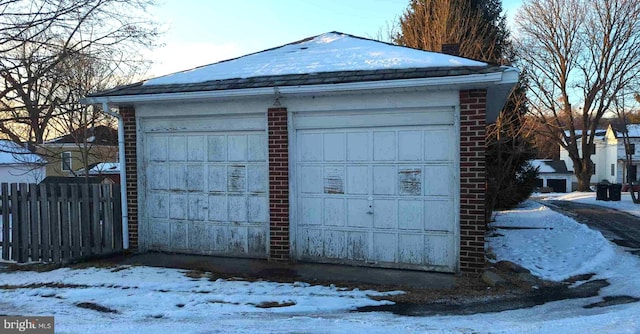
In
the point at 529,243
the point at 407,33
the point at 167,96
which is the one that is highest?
the point at 407,33

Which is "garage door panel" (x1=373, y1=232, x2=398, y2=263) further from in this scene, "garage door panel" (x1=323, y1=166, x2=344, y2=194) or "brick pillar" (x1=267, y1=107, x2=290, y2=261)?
"brick pillar" (x1=267, y1=107, x2=290, y2=261)

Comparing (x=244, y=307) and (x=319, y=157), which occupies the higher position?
(x=319, y=157)

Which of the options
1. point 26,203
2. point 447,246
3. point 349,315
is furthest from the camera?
point 26,203

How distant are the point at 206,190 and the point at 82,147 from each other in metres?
18.1

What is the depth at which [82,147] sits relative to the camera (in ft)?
75.2

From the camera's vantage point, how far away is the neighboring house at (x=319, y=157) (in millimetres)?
6398

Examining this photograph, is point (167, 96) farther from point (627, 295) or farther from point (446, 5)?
point (446, 5)

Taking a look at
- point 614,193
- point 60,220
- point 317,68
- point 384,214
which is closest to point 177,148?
point 60,220

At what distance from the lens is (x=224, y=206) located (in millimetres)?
7688

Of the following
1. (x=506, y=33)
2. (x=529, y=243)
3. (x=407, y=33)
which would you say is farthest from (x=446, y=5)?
(x=529, y=243)

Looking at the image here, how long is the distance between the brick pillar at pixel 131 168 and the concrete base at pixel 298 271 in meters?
0.46

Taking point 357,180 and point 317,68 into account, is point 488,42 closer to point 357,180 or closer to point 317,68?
point 317,68

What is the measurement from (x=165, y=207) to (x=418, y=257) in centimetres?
442

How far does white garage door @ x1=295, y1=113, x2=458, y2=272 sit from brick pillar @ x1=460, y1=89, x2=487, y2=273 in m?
0.15
